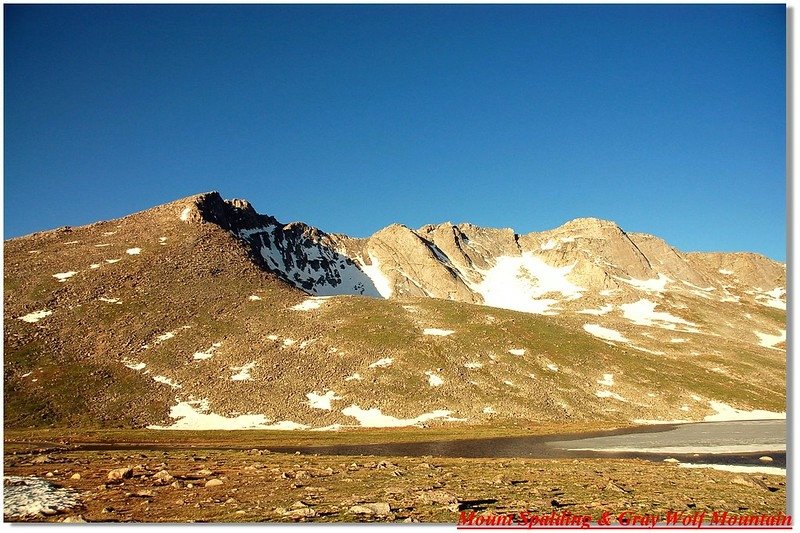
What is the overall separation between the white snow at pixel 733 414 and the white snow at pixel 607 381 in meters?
17.5

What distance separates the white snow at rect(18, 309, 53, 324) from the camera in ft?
334

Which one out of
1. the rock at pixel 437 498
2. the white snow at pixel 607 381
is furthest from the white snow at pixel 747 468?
the white snow at pixel 607 381

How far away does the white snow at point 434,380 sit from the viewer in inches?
3706

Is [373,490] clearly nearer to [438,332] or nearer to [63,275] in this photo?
[438,332]

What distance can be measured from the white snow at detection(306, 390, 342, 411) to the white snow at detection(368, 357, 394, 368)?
11.9 m

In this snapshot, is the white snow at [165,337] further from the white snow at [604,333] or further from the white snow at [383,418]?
the white snow at [604,333]

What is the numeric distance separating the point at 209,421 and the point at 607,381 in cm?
7939

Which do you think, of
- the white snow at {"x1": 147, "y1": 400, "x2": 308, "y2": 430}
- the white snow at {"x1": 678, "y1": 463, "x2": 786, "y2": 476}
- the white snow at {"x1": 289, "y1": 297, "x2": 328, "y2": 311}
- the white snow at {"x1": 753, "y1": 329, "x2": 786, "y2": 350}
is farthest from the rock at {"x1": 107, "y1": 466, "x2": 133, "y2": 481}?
the white snow at {"x1": 753, "y1": 329, "x2": 786, "y2": 350}

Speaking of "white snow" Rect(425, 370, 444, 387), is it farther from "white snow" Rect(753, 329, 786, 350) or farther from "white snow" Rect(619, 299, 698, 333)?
"white snow" Rect(753, 329, 786, 350)

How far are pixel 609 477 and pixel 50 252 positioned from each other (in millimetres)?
152237

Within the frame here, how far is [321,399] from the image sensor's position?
87938 mm

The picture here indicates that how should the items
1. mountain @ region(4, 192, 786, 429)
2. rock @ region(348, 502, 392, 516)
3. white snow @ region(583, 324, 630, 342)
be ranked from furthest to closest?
white snow @ region(583, 324, 630, 342) < mountain @ region(4, 192, 786, 429) < rock @ region(348, 502, 392, 516)

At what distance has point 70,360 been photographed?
303 feet

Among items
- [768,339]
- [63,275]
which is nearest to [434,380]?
[63,275]
